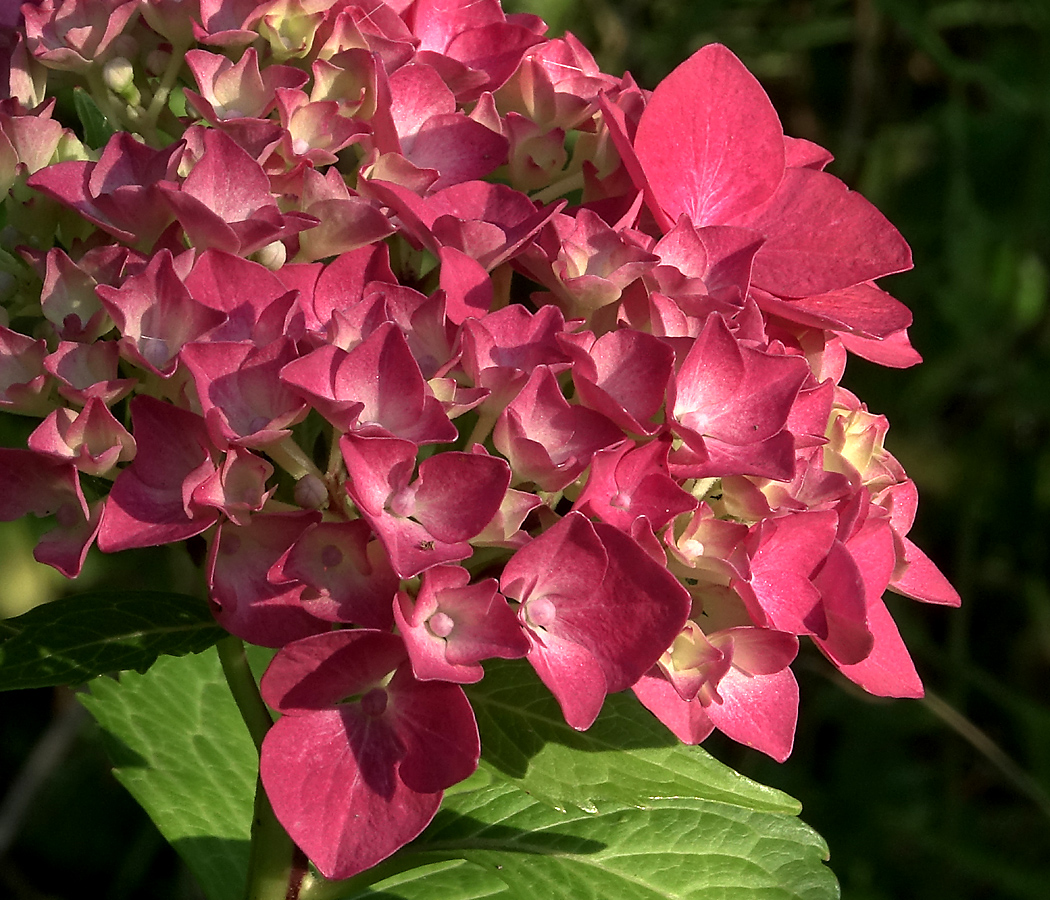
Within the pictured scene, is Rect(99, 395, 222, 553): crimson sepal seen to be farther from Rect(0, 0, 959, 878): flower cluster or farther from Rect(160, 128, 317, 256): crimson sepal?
Rect(160, 128, 317, 256): crimson sepal

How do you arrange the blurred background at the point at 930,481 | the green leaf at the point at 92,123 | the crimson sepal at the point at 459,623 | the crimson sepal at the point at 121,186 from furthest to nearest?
the blurred background at the point at 930,481, the green leaf at the point at 92,123, the crimson sepal at the point at 121,186, the crimson sepal at the point at 459,623

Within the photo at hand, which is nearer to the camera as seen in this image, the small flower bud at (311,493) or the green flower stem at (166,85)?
the small flower bud at (311,493)

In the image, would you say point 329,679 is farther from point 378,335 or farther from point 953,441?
point 953,441

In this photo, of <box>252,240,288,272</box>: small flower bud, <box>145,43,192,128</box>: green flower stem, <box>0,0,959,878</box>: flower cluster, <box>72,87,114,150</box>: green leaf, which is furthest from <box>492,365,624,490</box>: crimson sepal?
<box>72,87,114,150</box>: green leaf

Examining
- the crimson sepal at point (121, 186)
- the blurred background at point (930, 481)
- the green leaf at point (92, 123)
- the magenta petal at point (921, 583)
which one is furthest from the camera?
the blurred background at point (930, 481)

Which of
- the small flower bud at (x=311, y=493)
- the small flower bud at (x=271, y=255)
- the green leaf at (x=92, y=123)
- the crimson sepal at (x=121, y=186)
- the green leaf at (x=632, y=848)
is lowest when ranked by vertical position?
the green leaf at (x=632, y=848)

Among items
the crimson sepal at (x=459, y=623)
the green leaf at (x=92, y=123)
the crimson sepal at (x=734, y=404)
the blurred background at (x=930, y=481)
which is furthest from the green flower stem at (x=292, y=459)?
the blurred background at (x=930, y=481)

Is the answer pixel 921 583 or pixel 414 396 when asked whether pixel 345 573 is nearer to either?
pixel 414 396

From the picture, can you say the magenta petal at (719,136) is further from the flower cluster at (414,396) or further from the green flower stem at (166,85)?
the green flower stem at (166,85)

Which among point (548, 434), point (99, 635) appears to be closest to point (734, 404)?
point (548, 434)
